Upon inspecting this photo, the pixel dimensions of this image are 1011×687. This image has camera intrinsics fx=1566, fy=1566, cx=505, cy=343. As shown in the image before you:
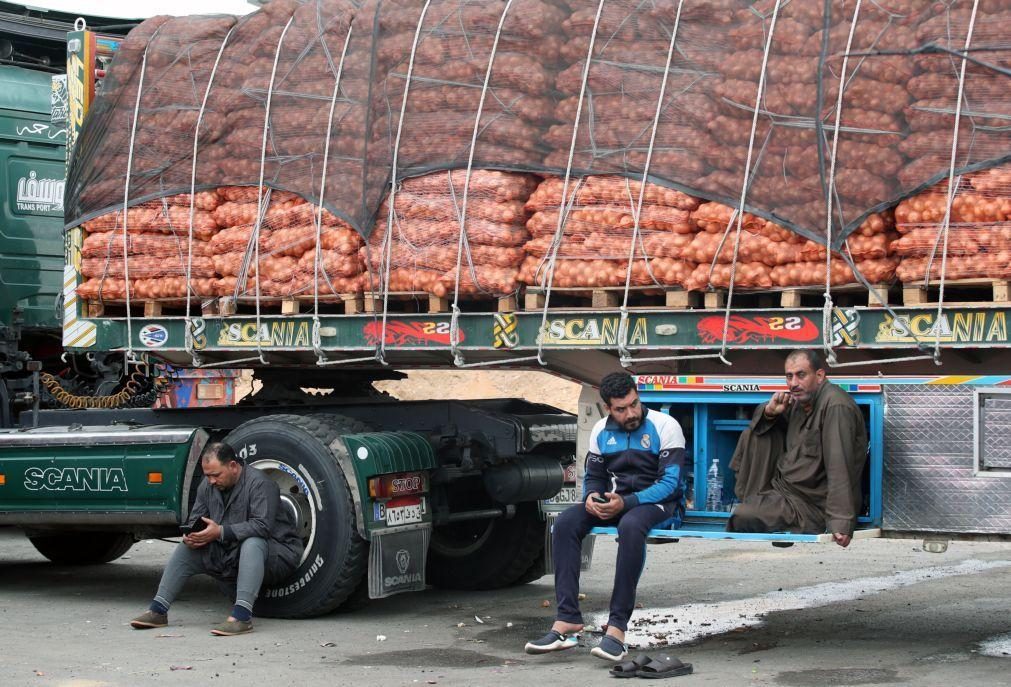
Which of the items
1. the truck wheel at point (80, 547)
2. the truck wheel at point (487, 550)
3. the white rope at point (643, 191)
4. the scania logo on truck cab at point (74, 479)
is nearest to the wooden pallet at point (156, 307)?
the scania logo on truck cab at point (74, 479)

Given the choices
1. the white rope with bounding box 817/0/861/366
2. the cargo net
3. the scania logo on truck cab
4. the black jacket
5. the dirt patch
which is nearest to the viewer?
the cargo net

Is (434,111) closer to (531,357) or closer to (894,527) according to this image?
(531,357)

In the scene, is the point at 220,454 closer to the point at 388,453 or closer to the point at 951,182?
the point at 388,453

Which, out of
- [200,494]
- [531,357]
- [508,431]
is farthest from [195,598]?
[531,357]

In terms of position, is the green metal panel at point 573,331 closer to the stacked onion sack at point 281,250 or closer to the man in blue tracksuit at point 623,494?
the stacked onion sack at point 281,250

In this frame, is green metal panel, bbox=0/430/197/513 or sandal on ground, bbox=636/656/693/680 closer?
sandal on ground, bbox=636/656/693/680

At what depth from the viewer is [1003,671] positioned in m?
7.70

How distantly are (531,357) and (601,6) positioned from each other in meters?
2.05

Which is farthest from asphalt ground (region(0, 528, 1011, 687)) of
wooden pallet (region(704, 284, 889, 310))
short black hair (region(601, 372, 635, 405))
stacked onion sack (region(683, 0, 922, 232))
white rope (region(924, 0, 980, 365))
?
stacked onion sack (region(683, 0, 922, 232))

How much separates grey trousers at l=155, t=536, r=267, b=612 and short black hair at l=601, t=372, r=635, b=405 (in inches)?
95.2

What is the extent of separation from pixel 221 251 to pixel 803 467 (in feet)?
13.4

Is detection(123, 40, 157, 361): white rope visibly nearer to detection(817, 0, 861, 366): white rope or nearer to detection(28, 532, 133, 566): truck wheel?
detection(28, 532, 133, 566): truck wheel

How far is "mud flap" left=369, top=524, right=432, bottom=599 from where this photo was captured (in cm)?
952

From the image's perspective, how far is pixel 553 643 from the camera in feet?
27.2
